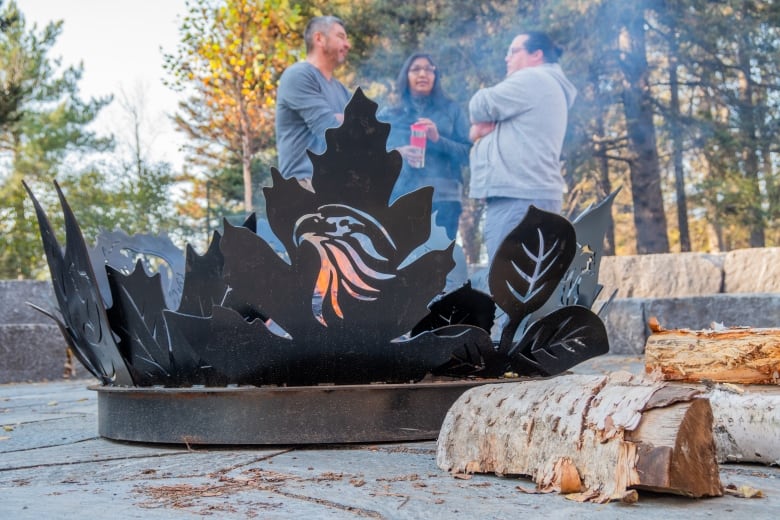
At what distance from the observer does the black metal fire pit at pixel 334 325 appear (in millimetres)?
1974

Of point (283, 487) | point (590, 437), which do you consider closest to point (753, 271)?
point (590, 437)

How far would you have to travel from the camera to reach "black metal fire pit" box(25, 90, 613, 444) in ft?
6.48

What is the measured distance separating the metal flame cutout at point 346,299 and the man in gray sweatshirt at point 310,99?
151cm

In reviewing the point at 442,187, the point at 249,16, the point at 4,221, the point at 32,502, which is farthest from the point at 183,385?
the point at 4,221

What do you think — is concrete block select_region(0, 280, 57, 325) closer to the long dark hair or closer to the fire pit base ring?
the long dark hair

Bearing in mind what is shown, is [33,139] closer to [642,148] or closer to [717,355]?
[642,148]

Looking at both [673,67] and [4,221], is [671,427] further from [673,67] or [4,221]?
[4,221]

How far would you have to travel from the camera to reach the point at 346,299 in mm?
2018

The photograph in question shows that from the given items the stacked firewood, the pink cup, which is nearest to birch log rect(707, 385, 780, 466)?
the stacked firewood

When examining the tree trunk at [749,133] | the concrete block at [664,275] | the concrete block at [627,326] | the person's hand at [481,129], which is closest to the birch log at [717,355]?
the person's hand at [481,129]

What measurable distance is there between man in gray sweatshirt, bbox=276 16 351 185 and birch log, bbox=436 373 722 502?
206 centimetres

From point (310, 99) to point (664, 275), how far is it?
11.5 feet

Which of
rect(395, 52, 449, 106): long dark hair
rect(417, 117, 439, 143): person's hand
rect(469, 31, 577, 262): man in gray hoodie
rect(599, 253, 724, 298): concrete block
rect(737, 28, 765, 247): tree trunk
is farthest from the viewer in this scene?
rect(737, 28, 765, 247): tree trunk

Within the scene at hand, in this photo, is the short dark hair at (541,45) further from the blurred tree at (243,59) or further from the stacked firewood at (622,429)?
the blurred tree at (243,59)
